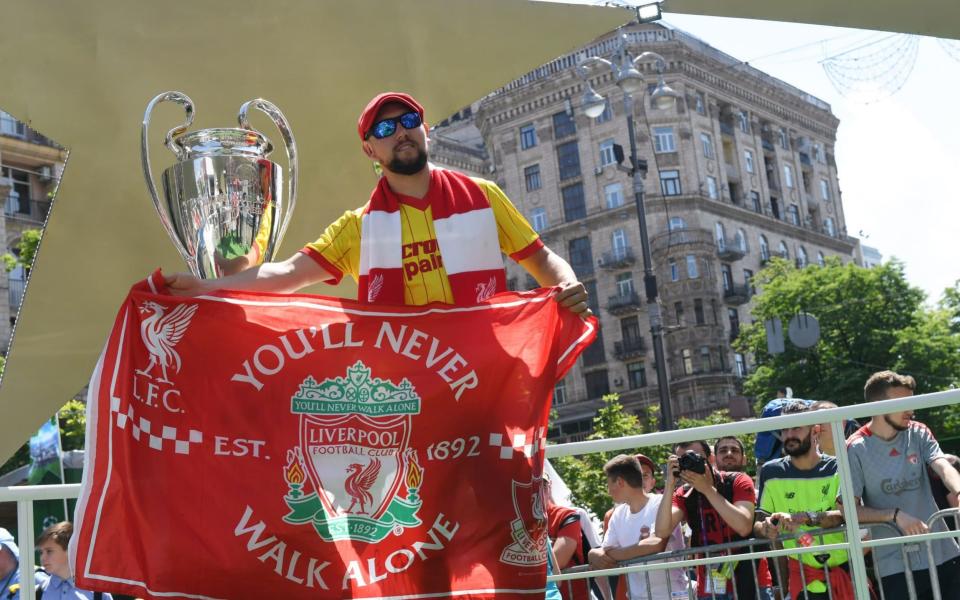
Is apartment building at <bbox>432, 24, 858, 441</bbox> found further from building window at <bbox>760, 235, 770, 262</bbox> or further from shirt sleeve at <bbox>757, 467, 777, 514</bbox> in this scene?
shirt sleeve at <bbox>757, 467, 777, 514</bbox>

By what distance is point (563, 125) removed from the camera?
6222cm

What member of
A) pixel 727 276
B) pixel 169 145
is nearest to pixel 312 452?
pixel 169 145

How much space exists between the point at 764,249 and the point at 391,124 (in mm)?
63560

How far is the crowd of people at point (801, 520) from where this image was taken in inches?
190

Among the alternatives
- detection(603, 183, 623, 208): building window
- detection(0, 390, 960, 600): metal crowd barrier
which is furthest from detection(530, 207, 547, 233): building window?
detection(0, 390, 960, 600): metal crowd barrier

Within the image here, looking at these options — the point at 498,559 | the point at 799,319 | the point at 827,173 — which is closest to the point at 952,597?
the point at 498,559

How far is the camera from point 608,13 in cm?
548

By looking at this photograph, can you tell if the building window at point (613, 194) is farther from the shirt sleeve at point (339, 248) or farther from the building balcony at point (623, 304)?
the shirt sleeve at point (339, 248)

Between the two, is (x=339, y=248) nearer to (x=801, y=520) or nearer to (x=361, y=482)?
(x=361, y=482)

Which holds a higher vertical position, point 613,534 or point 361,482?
point 361,482

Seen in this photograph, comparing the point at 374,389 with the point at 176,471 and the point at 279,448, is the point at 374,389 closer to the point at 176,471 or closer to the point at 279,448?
the point at 279,448

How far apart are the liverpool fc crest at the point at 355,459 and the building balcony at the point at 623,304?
55151 millimetres

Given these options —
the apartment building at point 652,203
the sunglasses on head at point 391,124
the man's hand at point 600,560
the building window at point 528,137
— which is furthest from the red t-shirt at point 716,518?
the building window at point 528,137

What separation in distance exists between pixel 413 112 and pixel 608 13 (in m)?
2.07
